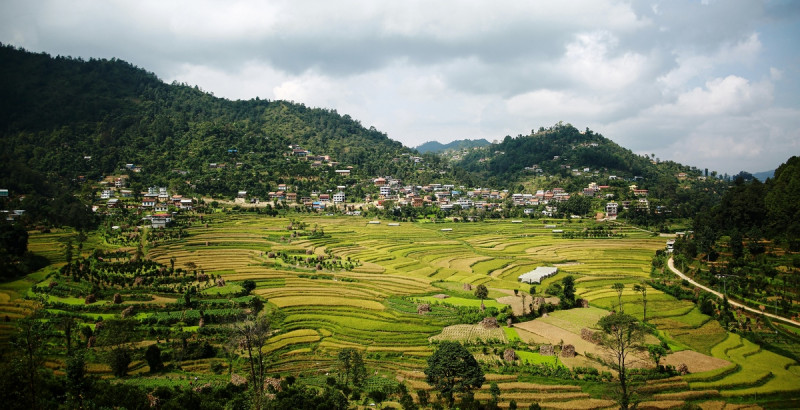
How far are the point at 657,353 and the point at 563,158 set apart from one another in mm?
114962

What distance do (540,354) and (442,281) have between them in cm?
1504

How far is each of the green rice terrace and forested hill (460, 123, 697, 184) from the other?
7512 centimetres

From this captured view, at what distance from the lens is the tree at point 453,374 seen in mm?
19125

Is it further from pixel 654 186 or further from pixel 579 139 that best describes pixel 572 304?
pixel 579 139

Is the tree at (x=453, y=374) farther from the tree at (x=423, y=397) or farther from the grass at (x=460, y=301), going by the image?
the grass at (x=460, y=301)

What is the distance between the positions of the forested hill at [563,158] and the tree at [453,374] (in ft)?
338

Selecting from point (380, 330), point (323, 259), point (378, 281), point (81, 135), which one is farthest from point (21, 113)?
point (380, 330)

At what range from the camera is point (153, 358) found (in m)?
21.8

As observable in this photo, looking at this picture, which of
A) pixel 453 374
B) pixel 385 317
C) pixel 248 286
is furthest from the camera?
pixel 248 286

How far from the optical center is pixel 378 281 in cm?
3812

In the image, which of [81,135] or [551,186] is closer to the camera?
[81,135]

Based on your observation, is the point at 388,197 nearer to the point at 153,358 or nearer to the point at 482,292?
the point at 482,292

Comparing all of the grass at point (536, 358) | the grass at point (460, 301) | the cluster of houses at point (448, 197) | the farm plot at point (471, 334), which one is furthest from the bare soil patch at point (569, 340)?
the cluster of houses at point (448, 197)

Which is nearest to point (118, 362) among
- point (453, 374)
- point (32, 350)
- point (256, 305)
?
point (32, 350)
